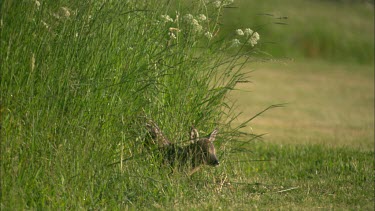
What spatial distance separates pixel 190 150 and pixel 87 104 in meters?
1.07

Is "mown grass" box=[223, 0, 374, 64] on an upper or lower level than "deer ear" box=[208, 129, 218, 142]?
lower

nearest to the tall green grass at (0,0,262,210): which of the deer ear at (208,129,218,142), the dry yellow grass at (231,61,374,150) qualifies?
the deer ear at (208,129,218,142)

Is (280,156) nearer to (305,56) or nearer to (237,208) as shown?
(237,208)

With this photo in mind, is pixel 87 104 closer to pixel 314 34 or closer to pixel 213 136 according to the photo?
pixel 213 136

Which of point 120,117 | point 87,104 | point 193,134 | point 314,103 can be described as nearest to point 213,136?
point 193,134

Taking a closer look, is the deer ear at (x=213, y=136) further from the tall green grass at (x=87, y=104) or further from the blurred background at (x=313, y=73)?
the blurred background at (x=313, y=73)

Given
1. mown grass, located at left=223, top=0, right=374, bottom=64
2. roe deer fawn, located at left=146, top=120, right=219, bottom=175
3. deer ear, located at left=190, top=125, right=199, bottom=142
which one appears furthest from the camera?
mown grass, located at left=223, top=0, right=374, bottom=64

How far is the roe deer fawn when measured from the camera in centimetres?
702

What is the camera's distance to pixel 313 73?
27172 mm

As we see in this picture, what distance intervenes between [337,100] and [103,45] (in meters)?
14.9

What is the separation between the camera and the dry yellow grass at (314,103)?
14.2m

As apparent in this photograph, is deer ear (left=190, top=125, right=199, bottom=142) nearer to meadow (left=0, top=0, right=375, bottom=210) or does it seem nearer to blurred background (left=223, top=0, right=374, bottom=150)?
meadow (left=0, top=0, right=375, bottom=210)

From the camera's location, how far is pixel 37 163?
20.5 feet

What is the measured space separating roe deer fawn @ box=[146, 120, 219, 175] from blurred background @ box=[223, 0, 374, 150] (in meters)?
1.02
